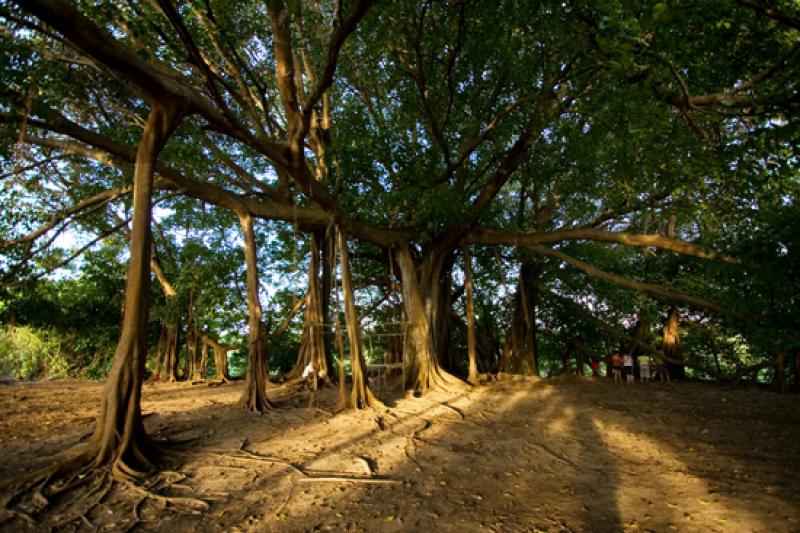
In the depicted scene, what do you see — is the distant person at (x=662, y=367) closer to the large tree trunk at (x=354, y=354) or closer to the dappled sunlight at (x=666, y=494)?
the dappled sunlight at (x=666, y=494)

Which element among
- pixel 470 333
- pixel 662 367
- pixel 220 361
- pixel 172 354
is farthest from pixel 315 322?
pixel 662 367

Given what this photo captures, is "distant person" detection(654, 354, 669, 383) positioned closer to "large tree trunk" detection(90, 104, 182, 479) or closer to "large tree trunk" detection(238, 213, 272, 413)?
"large tree trunk" detection(238, 213, 272, 413)

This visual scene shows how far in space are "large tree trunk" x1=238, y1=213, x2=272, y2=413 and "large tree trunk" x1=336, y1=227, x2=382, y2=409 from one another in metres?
1.27

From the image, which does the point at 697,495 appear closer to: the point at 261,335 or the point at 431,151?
the point at 261,335

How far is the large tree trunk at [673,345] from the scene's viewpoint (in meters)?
10.7

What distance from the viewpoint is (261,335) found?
20.9 ft

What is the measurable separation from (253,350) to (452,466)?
3.58 meters

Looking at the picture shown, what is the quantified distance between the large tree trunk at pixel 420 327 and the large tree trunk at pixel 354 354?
1.52 meters

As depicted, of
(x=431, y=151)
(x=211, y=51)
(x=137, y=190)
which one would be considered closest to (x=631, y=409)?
(x=431, y=151)

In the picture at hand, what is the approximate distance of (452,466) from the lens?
151 inches

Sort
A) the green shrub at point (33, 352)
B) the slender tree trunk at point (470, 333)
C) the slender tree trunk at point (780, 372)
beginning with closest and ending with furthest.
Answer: the slender tree trunk at point (470, 333), the slender tree trunk at point (780, 372), the green shrub at point (33, 352)

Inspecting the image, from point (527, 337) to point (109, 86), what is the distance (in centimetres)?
963

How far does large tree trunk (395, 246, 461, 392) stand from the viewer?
750cm

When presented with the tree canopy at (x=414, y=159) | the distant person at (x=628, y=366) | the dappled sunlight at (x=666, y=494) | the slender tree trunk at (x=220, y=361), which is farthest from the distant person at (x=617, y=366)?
the slender tree trunk at (x=220, y=361)
